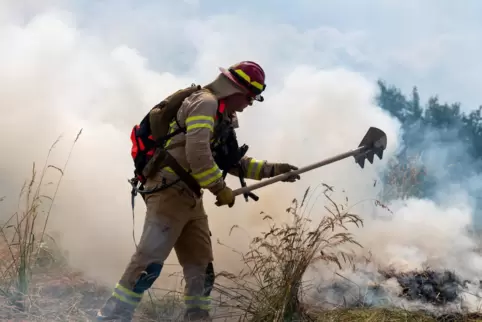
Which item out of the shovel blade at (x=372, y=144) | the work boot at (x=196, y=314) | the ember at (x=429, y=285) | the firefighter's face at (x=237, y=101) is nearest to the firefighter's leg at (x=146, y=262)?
the work boot at (x=196, y=314)

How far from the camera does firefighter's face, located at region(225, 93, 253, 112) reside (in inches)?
147

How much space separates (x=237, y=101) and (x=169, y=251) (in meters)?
1.15

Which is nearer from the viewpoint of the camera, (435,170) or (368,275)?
(368,275)

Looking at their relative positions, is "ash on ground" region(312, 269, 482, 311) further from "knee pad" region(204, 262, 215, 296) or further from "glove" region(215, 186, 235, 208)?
"glove" region(215, 186, 235, 208)

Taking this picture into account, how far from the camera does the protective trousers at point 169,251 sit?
3379 millimetres

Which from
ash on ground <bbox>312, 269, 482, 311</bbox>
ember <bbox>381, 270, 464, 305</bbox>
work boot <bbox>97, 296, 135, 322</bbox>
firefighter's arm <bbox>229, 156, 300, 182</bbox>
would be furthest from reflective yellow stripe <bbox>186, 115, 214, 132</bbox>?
ember <bbox>381, 270, 464, 305</bbox>

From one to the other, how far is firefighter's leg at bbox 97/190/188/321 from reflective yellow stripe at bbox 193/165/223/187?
10.3 inches

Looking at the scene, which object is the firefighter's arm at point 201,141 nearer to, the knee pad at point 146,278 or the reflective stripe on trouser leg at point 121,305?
the knee pad at point 146,278

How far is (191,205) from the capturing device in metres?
Answer: 3.67

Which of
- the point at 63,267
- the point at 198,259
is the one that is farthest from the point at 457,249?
the point at 63,267

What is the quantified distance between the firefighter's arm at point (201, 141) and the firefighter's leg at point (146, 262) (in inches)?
12.3

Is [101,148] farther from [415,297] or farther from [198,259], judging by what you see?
[415,297]

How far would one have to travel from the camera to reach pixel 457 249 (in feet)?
20.4

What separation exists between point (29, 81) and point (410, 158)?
7080 mm
